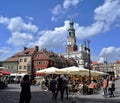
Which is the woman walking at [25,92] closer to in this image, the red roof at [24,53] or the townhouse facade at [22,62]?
the townhouse facade at [22,62]

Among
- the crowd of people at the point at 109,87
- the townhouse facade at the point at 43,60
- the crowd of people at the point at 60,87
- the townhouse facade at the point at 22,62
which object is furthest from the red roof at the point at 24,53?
the crowd of people at the point at 109,87

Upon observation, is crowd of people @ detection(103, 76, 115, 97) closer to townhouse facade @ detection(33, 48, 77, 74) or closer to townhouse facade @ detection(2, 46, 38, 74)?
townhouse facade @ detection(33, 48, 77, 74)

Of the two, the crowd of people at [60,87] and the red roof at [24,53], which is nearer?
the crowd of people at [60,87]

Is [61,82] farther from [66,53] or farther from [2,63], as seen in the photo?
[66,53]

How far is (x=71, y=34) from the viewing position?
160500 millimetres

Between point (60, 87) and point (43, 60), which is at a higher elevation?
point (43, 60)

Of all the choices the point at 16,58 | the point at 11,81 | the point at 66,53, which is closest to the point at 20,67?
the point at 16,58

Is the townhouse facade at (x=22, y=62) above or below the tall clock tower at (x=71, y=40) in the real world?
below

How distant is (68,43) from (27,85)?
490 ft

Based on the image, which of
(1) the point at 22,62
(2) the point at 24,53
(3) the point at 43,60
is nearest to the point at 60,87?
(3) the point at 43,60

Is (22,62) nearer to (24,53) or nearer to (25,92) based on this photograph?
(24,53)

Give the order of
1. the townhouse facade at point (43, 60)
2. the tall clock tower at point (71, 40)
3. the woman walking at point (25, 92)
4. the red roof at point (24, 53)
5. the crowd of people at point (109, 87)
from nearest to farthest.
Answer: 1. the woman walking at point (25, 92)
2. the crowd of people at point (109, 87)
3. the townhouse facade at point (43, 60)
4. the red roof at point (24, 53)
5. the tall clock tower at point (71, 40)

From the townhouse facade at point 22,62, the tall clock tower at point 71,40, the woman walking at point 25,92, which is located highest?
the tall clock tower at point 71,40

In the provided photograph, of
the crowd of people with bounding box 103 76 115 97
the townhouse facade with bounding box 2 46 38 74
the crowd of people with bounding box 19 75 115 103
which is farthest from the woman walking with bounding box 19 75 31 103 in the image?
the townhouse facade with bounding box 2 46 38 74
